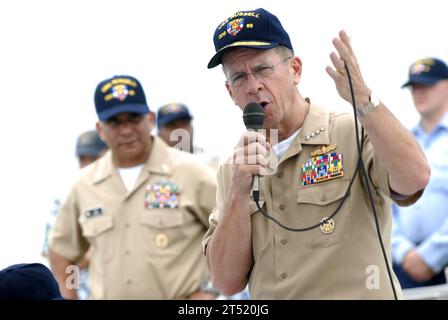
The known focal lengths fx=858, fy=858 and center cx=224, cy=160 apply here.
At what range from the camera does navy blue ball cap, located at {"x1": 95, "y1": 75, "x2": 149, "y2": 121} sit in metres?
5.80

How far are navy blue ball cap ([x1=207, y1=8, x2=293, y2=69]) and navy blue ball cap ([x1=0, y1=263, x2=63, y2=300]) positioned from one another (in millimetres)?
1116

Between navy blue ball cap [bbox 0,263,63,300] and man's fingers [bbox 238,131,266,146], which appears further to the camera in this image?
man's fingers [bbox 238,131,266,146]

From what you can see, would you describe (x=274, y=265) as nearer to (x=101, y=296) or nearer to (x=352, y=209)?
(x=352, y=209)

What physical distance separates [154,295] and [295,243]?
2.26 m

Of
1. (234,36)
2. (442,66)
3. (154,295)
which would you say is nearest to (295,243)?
(234,36)

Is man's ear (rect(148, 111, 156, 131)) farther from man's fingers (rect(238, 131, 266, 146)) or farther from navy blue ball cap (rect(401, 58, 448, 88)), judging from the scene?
man's fingers (rect(238, 131, 266, 146))

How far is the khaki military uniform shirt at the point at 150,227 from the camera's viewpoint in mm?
5539

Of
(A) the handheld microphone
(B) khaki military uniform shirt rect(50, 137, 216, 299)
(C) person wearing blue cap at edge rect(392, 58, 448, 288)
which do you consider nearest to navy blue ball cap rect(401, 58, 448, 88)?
(C) person wearing blue cap at edge rect(392, 58, 448, 288)

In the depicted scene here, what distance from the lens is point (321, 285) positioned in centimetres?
335

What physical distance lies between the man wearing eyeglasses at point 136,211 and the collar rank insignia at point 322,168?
2.25 m

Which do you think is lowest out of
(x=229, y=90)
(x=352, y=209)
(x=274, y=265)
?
(x=274, y=265)
